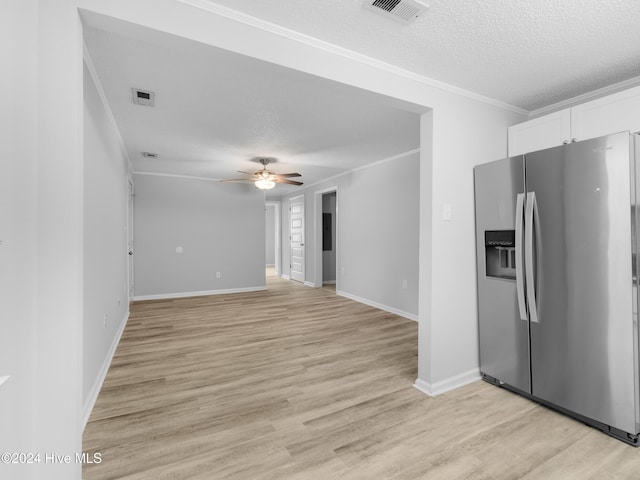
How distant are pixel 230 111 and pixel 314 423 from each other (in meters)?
2.70

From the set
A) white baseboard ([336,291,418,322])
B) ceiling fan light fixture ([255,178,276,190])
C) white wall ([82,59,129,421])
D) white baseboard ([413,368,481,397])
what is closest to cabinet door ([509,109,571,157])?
white baseboard ([413,368,481,397])

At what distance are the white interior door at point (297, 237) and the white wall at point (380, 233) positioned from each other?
1.11 m

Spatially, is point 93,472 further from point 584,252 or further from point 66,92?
point 584,252

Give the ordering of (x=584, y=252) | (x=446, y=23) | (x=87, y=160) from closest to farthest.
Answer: (x=446, y=23), (x=584, y=252), (x=87, y=160)

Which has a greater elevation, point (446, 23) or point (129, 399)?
point (446, 23)

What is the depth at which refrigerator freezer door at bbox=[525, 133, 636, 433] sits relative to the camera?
5.83 feet

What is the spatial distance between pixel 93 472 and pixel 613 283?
306 cm

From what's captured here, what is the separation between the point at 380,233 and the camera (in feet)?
16.5

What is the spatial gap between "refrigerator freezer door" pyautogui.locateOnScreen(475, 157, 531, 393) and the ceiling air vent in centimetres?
131

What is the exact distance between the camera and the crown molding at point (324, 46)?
1575 mm

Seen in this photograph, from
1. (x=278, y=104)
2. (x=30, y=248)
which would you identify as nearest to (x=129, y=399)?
(x=30, y=248)

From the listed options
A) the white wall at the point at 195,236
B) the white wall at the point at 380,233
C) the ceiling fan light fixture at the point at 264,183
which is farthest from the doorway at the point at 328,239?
the ceiling fan light fixture at the point at 264,183

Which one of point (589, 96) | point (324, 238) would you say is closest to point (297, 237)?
point (324, 238)

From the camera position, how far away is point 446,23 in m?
1.71
